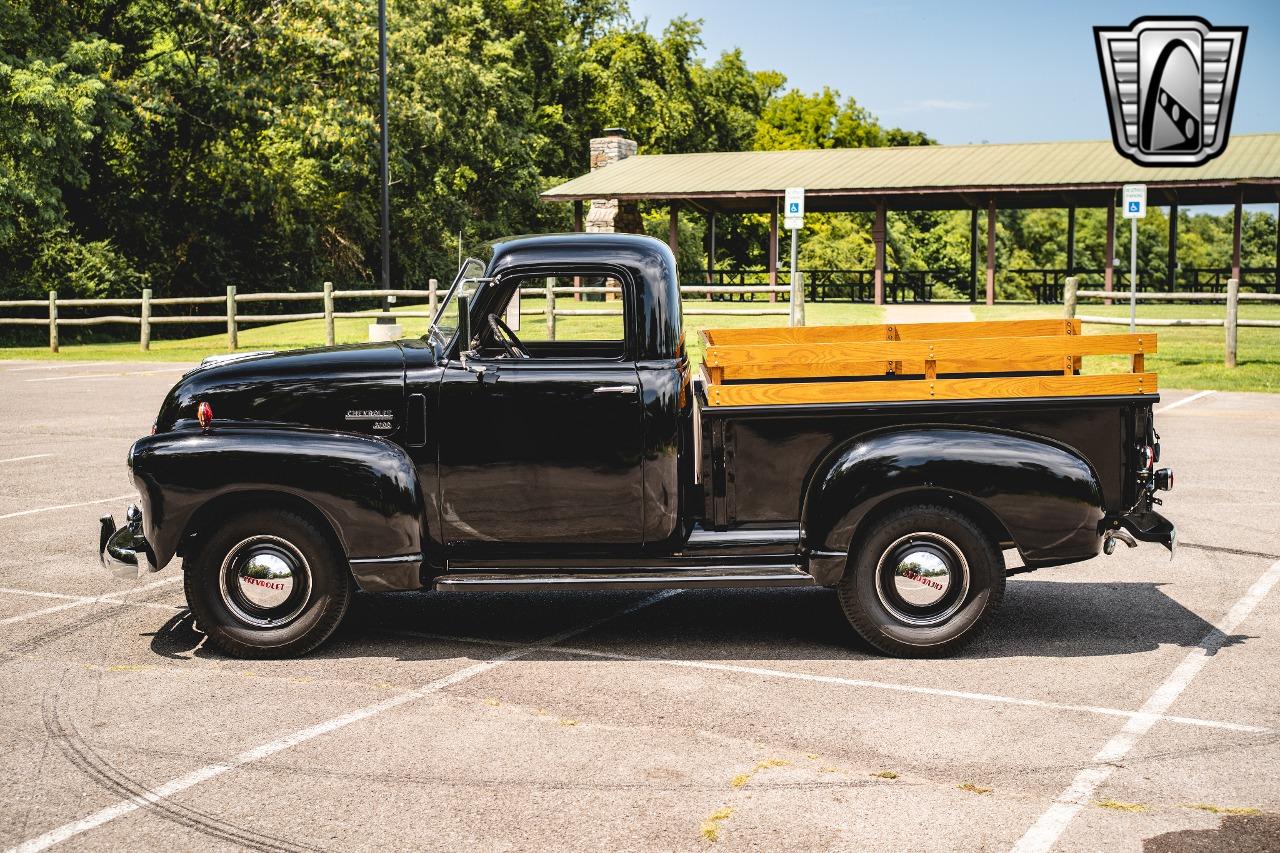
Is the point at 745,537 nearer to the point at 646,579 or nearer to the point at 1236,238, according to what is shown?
the point at 646,579

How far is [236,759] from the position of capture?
477 cm

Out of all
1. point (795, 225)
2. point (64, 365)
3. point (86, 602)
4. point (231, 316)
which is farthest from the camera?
point (231, 316)

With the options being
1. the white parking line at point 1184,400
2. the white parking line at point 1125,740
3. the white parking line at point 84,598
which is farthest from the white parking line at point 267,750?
the white parking line at point 1184,400

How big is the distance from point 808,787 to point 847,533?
1.65 m

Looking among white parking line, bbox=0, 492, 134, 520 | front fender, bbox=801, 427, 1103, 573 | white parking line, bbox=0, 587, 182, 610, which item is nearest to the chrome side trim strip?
front fender, bbox=801, 427, 1103, 573

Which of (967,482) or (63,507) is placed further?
(63,507)

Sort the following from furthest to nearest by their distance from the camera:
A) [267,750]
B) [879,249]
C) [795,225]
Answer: [879,249] → [795,225] → [267,750]

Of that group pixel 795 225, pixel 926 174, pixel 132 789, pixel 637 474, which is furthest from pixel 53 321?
pixel 132 789

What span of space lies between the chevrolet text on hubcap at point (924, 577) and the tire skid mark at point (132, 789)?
299 cm

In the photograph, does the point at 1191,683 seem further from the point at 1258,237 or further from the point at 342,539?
the point at 1258,237

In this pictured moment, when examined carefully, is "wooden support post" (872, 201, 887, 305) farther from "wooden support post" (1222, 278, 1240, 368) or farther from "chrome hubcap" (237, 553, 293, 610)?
"chrome hubcap" (237, 553, 293, 610)

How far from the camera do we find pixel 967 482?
→ 5871 millimetres

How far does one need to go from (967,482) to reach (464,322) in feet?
7.90

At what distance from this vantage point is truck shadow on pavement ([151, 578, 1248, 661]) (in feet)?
20.5
